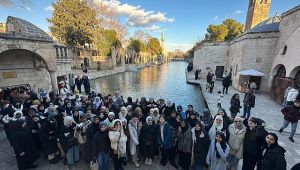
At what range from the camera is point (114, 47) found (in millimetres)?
32094

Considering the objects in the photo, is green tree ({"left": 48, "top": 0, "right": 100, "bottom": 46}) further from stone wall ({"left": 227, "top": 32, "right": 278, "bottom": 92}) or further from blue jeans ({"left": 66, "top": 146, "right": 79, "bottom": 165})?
blue jeans ({"left": 66, "top": 146, "right": 79, "bottom": 165})

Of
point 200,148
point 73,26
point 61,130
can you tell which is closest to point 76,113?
point 61,130

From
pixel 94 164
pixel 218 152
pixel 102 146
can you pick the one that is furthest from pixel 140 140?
pixel 218 152

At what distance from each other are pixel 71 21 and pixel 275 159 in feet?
98.9

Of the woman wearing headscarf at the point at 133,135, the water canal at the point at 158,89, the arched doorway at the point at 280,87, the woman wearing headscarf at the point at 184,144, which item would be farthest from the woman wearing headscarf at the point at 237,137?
the arched doorway at the point at 280,87

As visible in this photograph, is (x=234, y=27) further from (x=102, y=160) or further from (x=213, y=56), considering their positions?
(x=102, y=160)

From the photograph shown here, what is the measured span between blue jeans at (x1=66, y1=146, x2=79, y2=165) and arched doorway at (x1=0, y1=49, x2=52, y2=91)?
7335mm

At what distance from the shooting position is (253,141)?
3646mm

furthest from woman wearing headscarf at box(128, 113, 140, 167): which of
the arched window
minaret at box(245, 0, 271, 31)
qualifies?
minaret at box(245, 0, 271, 31)

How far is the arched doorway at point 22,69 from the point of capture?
8.74 meters

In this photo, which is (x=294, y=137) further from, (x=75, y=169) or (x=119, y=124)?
(x=75, y=169)

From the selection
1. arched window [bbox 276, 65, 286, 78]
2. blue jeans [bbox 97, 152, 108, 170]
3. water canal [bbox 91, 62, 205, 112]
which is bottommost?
water canal [bbox 91, 62, 205, 112]

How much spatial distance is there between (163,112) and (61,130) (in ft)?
12.0

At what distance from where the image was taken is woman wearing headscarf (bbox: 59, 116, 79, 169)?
437 centimetres
